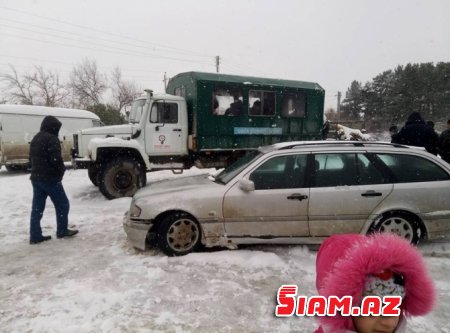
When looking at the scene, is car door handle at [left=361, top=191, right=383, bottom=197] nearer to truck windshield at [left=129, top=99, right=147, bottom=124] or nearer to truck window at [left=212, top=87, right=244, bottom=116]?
truck window at [left=212, top=87, right=244, bottom=116]

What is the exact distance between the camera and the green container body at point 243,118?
333 inches

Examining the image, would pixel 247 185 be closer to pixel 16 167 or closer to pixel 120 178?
pixel 120 178

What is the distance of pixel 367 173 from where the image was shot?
4258 millimetres

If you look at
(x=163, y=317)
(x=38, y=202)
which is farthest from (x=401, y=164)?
(x=38, y=202)

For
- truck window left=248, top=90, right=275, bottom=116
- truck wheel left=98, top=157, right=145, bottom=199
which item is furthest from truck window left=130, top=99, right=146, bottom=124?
truck window left=248, top=90, right=275, bottom=116

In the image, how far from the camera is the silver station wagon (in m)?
4.11

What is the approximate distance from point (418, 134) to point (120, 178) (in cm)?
666

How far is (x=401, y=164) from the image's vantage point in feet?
14.3

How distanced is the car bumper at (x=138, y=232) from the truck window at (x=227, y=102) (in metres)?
4.99

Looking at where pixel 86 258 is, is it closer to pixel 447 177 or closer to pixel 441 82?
pixel 447 177

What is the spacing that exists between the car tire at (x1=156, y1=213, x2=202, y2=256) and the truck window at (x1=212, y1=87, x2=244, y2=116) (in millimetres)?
4925

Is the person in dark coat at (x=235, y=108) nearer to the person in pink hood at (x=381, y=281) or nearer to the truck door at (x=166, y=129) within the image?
the truck door at (x=166, y=129)

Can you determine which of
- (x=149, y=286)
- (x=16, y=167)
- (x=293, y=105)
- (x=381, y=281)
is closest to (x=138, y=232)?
(x=149, y=286)

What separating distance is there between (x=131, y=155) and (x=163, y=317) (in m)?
5.70
